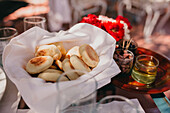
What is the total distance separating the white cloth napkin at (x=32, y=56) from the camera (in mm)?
419

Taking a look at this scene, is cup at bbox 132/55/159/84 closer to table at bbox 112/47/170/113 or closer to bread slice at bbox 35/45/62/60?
table at bbox 112/47/170/113

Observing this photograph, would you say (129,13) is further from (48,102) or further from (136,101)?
(48,102)

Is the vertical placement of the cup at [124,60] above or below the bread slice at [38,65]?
below

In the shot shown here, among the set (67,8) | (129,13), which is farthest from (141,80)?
(129,13)

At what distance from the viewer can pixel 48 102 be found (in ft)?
1.38

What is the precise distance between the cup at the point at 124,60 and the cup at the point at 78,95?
11.0 inches

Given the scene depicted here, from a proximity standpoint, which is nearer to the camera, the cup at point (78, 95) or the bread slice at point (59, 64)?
the cup at point (78, 95)

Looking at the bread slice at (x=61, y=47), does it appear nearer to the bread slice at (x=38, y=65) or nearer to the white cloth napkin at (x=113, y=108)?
the bread slice at (x=38, y=65)

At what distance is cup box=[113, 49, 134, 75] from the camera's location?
2.13 feet

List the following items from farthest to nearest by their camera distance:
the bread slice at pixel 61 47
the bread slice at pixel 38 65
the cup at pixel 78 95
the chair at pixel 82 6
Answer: the chair at pixel 82 6
the bread slice at pixel 61 47
the bread slice at pixel 38 65
the cup at pixel 78 95

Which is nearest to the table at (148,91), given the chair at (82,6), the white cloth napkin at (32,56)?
the white cloth napkin at (32,56)

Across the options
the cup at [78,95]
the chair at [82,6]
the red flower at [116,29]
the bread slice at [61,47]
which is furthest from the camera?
the chair at [82,6]

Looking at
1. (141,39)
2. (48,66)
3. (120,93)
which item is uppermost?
(48,66)

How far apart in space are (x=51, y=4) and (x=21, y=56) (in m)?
1.30
